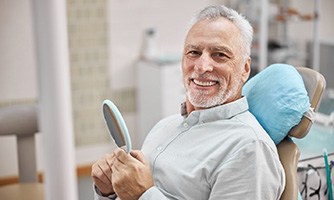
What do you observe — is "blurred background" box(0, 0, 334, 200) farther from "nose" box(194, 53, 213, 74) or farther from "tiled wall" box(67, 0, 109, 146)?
"nose" box(194, 53, 213, 74)

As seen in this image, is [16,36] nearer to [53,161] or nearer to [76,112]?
[76,112]

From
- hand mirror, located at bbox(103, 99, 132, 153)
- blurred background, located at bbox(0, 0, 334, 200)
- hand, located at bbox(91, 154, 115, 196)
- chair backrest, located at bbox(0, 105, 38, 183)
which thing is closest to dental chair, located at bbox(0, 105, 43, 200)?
chair backrest, located at bbox(0, 105, 38, 183)

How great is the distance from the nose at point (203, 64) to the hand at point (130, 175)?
0.34 m

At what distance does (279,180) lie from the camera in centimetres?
140

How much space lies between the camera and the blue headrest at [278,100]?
1525 millimetres

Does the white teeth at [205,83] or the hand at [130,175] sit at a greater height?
the white teeth at [205,83]

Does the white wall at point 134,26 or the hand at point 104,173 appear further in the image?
the white wall at point 134,26

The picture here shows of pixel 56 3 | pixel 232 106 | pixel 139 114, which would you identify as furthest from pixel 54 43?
pixel 139 114

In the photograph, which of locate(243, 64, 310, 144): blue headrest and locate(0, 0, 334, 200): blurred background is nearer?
locate(243, 64, 310, 144): blue headrest

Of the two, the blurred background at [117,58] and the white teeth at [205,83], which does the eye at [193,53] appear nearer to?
the white teeth at [205,83]

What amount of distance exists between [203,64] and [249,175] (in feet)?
1.27

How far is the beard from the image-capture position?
5.09 feet

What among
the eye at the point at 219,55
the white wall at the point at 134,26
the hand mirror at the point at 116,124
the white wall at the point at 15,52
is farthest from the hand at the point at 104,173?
the white wall at the point at 134,26

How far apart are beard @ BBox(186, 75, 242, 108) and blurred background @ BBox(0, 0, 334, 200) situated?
→ 2058 mm
